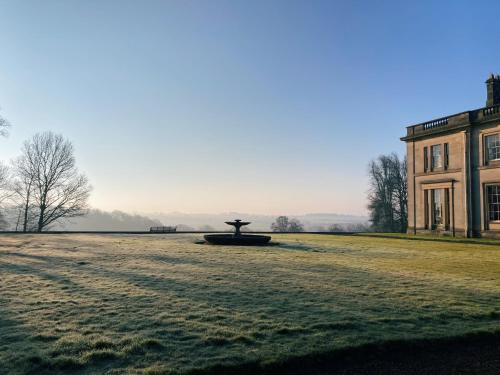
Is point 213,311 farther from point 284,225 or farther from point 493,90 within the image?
point 284,225

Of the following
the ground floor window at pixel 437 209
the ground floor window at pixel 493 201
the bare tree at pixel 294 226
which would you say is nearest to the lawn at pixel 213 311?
the ground floor window at pixel 493 201

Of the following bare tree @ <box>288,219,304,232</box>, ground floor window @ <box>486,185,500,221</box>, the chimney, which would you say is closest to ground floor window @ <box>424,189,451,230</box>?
ground floor window @ <box>486,185,500,221</box>

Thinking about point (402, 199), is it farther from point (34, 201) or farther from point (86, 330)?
point (86, 330)

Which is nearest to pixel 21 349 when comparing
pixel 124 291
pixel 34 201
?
pixel 124 291

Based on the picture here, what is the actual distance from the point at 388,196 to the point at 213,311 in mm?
57599

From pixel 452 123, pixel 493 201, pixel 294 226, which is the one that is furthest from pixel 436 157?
pixel 294 226

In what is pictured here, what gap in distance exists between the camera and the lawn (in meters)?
5.18

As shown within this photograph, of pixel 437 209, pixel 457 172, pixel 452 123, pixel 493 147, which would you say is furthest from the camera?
pixel 437 209

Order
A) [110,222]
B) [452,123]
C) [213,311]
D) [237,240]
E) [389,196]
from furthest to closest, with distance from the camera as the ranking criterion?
[110,222] < [389,196] < [452,123] < [237,240] < [213,311]

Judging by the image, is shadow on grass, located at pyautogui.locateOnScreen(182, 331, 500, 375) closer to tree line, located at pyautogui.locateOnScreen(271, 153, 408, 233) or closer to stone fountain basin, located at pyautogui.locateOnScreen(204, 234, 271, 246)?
stone fountain basin, located at pyautogui.locateOnScreen(204, 234, 271, 246)

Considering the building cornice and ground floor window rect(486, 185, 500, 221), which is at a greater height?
Result: the building cornice

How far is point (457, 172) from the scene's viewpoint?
30.9m

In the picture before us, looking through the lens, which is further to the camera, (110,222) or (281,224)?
(110,222)

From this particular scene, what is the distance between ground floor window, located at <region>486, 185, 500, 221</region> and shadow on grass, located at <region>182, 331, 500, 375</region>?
88.1 ft
